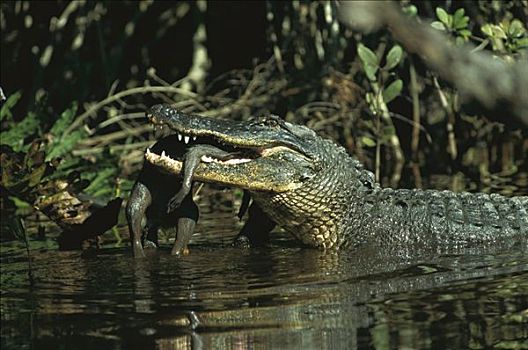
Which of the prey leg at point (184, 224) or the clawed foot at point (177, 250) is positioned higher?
the prey leg at point (184, 224)

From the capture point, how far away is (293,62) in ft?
36.3

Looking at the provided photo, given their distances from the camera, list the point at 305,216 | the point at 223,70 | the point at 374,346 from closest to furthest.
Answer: the point at 374,346
the point at 305,216
the point at 223,70

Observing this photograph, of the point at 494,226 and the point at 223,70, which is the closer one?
the point at 494,226

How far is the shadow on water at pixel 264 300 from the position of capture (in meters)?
3.41

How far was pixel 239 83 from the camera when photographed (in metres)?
10.6

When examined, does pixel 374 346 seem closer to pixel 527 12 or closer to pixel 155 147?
pixel 155 147

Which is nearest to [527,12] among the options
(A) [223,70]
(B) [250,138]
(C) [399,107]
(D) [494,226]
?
(C) [399,107]

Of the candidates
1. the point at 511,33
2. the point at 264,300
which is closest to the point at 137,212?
the point at 264,300

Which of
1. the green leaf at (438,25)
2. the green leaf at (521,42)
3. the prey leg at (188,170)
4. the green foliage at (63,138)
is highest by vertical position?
the green leaf at (438,25)

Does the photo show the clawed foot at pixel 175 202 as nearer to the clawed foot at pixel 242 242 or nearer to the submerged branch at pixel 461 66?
the clawed foot at pixel 242 242

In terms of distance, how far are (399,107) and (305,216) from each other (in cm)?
521

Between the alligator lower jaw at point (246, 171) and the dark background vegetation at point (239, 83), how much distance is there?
5.84ft

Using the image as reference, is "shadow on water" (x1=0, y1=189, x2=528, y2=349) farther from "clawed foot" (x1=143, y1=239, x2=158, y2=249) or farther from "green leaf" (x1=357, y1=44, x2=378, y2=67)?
"green leaf" (x1=357, y1=44, x2=378, y2=67)

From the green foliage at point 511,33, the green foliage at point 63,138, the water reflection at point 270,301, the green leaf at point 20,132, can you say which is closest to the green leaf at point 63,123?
the green foliage at point 63,138
